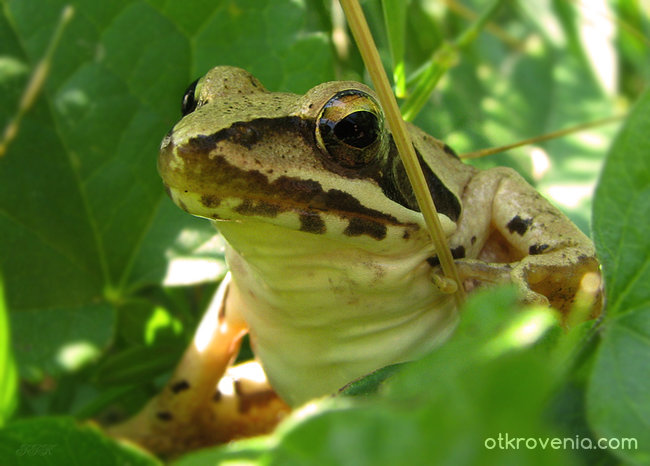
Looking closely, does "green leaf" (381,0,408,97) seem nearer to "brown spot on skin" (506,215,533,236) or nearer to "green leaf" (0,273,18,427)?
"brown spot on skin" (506,215,533,236)

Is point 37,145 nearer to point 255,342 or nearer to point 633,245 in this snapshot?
point 255,342

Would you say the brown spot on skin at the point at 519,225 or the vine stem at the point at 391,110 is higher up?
the brown spot on skin at the point at 519,225

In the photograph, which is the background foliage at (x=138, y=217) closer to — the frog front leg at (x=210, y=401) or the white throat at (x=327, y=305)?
the frog front leg at (x=210, y=401)

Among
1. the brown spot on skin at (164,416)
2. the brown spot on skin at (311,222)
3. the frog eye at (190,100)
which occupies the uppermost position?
the frog eye at (190,100)

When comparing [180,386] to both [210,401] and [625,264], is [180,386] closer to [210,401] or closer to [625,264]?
[210,401]

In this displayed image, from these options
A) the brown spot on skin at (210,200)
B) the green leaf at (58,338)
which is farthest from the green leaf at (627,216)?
the green leaf at (58,338)

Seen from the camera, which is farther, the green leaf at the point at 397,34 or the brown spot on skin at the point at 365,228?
the green leaf at the point at 397,34
